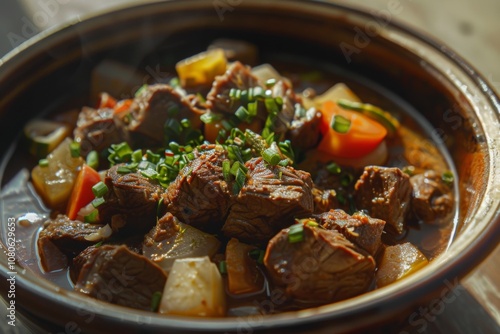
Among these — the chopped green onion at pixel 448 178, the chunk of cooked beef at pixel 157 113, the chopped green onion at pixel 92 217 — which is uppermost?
A: the chunk of cooked beef at pixel 157 113

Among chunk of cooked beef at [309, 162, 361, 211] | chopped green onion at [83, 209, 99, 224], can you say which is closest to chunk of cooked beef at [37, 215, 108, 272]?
chopped green onion at [83, 209, 99, 224]

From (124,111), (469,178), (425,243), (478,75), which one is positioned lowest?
(425,243)

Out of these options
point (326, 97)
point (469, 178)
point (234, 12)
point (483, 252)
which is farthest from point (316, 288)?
point (234, 12)

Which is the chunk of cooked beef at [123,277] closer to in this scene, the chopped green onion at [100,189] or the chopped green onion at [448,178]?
the chopped green onion at [100,189]

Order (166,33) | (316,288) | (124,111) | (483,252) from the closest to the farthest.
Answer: (483,252) < (316,288) < (124,111) < (166,33)

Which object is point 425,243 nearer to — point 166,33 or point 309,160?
point 309,160

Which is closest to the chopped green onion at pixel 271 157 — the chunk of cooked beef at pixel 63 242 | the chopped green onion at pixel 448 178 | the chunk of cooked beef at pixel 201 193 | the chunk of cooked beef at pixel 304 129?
the chunk of cooked beef at pixel 201 193

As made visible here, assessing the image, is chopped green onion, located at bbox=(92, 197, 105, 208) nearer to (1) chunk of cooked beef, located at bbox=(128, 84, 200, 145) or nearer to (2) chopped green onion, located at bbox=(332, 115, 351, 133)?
(1) chunk of cooked beef, located at bbox=(128, 84, 200, 145)
